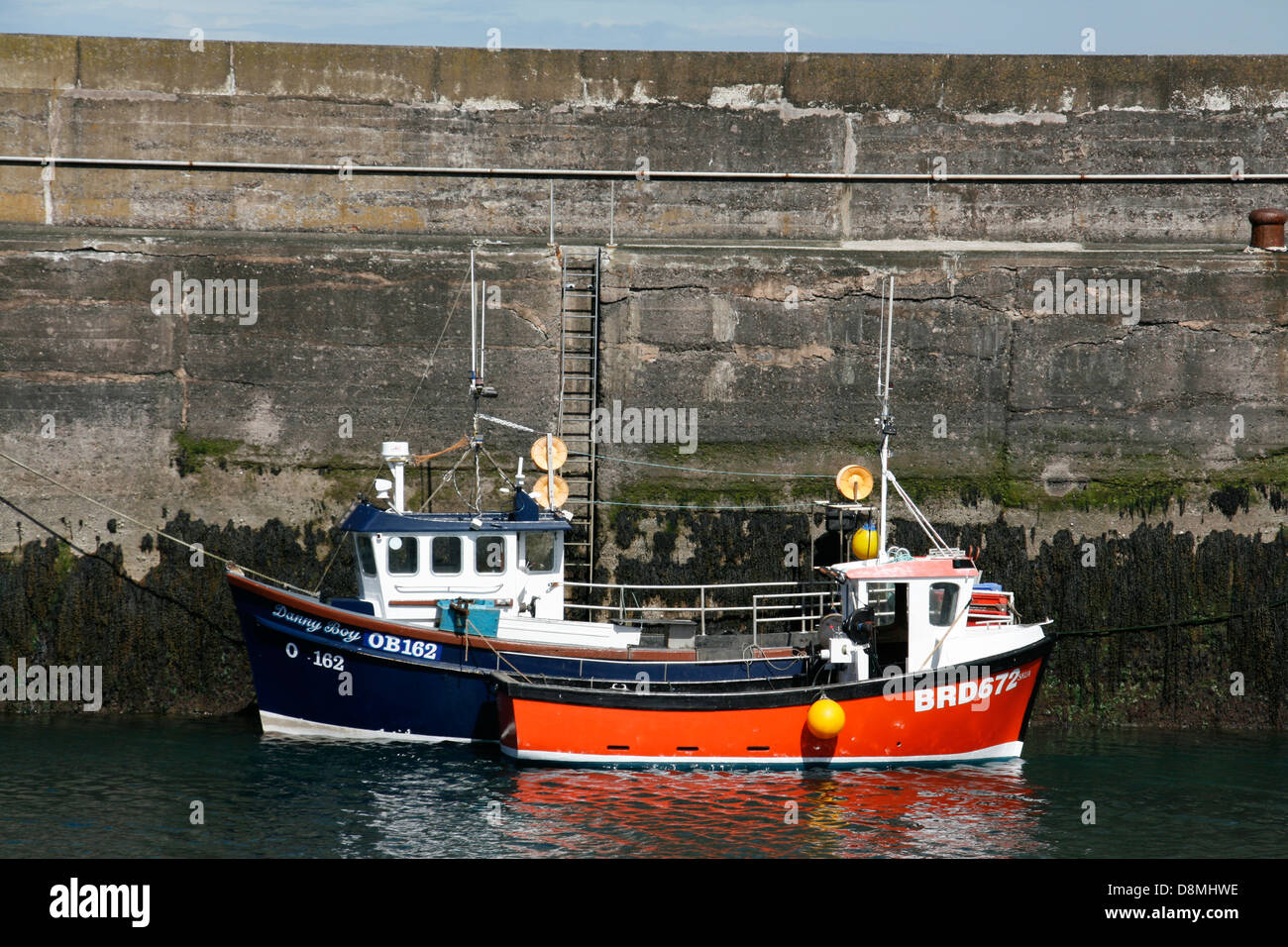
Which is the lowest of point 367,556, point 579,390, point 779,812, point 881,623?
point 779,812

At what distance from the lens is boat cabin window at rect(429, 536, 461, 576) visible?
45.0 ft

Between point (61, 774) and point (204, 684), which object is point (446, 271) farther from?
point (61, 774)

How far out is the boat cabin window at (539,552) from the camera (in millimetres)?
13930

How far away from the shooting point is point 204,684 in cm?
1448

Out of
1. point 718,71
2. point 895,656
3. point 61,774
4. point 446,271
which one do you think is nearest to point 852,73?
point 718,71

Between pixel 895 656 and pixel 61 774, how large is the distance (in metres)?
7.42

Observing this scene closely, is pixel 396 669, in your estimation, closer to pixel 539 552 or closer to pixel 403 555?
pixel 403 555

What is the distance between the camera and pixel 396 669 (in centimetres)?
1304

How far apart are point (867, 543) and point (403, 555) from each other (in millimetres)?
4649

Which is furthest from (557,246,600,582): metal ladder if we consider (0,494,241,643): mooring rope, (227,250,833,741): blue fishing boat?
(0,494,241,643): mooring rope

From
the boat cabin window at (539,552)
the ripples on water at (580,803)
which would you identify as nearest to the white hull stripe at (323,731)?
the ripples on water at (580,803)

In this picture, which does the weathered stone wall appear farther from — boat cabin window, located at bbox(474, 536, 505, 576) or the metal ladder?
Answer: boat cabin window, located at bbox(474, 536, 505, 576)

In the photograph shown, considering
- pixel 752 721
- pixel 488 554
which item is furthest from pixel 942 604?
pixel 488 554
